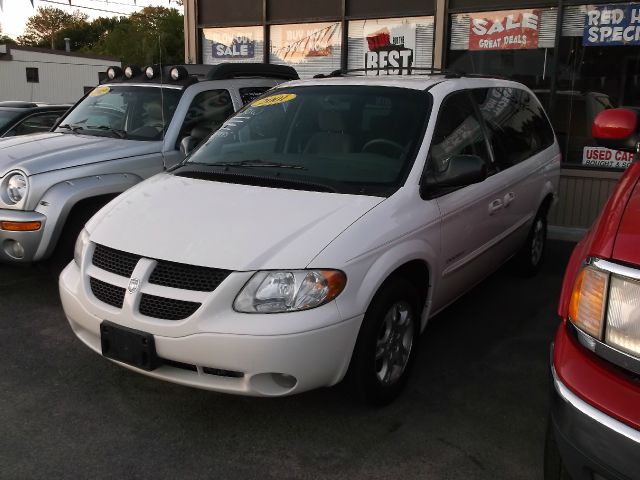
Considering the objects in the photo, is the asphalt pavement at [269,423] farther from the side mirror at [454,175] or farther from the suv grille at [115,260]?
the side mirror at [454,175]

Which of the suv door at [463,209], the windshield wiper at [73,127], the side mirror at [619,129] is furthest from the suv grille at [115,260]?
the windshield wiper at [73,127]

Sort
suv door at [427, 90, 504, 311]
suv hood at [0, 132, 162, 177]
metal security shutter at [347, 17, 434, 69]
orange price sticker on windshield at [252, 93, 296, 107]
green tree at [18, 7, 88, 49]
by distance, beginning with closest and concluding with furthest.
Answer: suv door at [427, 90, 504, 311] → orange price sticker on windshield at [252, 93, 296, 107] → suv hood at [0, 132, 162, 177] → metal security shutter at [347, 17, 434, 69] → green tree at [18, 7, 88, 49]

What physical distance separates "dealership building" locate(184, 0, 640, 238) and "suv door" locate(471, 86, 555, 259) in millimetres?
2150

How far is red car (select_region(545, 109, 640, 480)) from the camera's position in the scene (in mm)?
1799

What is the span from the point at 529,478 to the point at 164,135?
4.01 meters

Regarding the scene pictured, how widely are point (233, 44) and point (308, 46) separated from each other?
1381 mm

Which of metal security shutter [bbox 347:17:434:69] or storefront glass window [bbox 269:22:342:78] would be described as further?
storefront glass window [bbox 269:22:342:78]

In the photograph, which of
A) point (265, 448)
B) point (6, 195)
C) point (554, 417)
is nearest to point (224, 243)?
point (265, 448)

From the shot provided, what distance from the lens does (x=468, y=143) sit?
4051mm

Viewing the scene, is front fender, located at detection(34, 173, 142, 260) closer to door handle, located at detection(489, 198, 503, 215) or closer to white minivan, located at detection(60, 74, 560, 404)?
white minivan, located at detection(60, 74, 560, 404)

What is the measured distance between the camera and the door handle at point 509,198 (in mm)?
4449

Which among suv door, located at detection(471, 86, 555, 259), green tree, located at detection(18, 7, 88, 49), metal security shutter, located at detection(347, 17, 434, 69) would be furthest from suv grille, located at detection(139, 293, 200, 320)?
green tree, located at detection(18, 7, 88, 49)

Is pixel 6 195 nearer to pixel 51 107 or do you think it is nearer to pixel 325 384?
pixel 325 384

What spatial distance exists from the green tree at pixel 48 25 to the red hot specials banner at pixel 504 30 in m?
67.9
